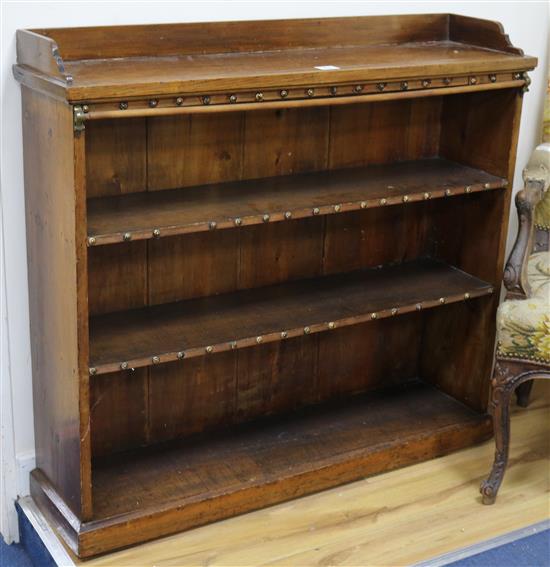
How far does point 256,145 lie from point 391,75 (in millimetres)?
404

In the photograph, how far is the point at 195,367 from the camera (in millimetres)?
2623

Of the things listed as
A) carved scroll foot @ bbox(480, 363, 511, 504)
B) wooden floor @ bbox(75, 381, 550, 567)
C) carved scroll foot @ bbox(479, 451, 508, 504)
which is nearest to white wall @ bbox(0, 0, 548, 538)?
wooden floor @ bbox(75, 381, 550, 567)

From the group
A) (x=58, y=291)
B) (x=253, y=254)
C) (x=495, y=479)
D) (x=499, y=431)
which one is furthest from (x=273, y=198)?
(x=495, y=479)

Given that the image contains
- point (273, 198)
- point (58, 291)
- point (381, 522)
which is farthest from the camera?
point (381, 522)

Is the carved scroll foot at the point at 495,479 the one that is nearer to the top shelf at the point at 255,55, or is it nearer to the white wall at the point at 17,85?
the white wall at the point at 17,85

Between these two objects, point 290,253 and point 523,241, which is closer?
point 523,241

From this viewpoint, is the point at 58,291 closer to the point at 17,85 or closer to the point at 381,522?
the point at 17,85

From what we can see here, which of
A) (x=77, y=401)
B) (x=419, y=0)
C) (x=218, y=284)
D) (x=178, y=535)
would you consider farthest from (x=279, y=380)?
(x=419, y=0)

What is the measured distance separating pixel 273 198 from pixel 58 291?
0.56 m

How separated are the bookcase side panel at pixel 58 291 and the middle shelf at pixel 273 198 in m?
0.08

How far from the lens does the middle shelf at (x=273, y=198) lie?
2182mm

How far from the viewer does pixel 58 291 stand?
2176 mm

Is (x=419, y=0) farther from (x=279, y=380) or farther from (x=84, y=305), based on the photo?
(x=84, y=305)

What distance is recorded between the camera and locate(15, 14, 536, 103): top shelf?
6.68 feet
